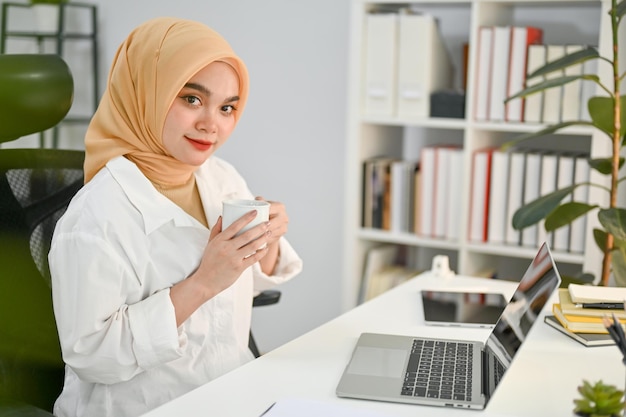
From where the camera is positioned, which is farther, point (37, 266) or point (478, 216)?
point (478, 216)

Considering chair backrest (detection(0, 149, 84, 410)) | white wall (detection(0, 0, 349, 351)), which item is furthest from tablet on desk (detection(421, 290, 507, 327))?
white wall (detection(0, 0, 349, 351))

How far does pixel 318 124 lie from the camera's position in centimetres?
338

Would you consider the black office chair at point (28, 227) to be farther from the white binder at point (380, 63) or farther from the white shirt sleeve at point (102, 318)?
the white binder at point (380, 63)

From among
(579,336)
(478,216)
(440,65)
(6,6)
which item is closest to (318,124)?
(440,65)

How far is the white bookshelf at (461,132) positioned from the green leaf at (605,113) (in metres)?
0.31

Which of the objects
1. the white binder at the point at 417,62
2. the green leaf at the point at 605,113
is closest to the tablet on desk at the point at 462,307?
the green leaf at the point at 605,113

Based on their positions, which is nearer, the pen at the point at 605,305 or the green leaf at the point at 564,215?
the pen at the point at 605,305

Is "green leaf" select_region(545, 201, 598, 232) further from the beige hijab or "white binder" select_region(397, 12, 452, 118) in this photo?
the beige hijab

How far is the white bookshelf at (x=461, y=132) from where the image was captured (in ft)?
8.89

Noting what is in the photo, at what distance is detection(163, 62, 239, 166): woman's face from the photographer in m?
1.57

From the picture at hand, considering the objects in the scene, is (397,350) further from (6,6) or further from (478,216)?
(6,6)

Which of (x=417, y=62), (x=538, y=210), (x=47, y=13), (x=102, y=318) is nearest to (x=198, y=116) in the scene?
(x=102, y=318)

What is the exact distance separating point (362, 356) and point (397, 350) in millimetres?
72

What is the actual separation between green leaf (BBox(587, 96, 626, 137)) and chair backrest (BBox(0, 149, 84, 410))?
1.34 m
